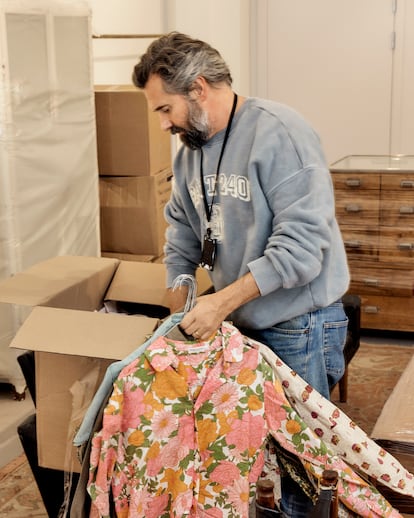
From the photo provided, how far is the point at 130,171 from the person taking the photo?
437 centimetres

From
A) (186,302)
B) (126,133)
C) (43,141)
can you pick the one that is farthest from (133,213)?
(186,302)

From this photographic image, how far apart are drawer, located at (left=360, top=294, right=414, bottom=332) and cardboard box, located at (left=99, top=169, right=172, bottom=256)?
115 centimetres

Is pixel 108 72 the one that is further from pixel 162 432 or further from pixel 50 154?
pixel 162 432

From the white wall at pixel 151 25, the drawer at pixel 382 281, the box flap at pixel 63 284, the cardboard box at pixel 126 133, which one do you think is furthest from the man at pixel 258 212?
the white wall at pixel 151 25

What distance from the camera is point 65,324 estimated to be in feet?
7.02

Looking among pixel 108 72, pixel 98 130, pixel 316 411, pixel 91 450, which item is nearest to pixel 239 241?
pixel 316 411

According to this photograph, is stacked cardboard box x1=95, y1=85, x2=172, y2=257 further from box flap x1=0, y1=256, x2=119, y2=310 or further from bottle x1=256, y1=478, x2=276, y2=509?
bottle x1=256, y1=478, x2=276, y2=509

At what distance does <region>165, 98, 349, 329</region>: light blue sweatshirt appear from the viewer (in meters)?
2.01

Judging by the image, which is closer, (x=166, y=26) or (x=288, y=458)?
(x=288, y=458)

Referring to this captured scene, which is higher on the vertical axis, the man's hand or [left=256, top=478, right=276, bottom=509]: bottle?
the man's hand

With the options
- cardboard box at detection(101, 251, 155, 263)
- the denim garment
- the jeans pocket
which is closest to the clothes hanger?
the denim garment

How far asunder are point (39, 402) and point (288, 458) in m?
0.67

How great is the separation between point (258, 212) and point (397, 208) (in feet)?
8.02

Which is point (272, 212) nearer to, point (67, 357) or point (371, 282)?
point (67, 357)
